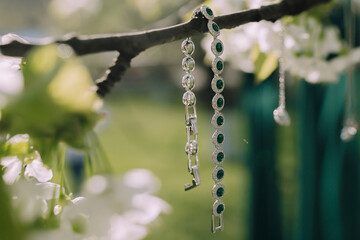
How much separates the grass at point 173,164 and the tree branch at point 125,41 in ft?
0.64

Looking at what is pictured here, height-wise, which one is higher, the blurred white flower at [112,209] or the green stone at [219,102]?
the green stone at [219,102]

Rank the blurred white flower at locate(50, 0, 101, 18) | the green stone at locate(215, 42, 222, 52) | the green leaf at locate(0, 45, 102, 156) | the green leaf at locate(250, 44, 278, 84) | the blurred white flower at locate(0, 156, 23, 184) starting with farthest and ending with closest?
the blurred white flower at locate(50, 0, 101, 18), the green leaf at locate(250, 44, 278, 84), the green stone at locate(215, 42, 222, 52), the blurred white flower at locate(0, 156, 23, 184), the green leaf at locate(0, 45, 102, 156)

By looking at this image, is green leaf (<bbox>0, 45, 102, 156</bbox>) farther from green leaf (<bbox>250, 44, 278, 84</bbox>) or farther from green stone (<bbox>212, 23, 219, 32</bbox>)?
green leaf (<bbox>250, 44, 278, 84</bbox>)

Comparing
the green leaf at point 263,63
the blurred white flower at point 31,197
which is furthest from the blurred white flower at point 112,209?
the green leaf at point 263,63

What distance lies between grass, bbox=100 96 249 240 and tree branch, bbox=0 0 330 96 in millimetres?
196

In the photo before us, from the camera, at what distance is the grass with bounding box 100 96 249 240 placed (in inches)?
99.5

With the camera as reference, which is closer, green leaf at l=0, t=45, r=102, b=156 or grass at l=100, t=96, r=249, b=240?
green leaf at l=0, t=45, r=102, b=156

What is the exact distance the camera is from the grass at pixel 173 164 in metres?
2.53

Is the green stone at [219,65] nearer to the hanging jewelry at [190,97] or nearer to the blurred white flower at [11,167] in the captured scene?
the hanging jewelry at [190,97]

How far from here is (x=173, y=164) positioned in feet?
12.7

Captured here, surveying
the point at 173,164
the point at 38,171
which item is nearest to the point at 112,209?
the point at 38,171

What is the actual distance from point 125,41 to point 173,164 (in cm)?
348

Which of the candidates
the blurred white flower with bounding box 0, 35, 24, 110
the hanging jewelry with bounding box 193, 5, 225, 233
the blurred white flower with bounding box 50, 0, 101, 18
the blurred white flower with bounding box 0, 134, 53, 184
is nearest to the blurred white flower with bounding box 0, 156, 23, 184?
the blurred white flower with bounding box 0, 134, 53, 184

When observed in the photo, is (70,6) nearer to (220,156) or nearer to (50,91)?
(220,156)
